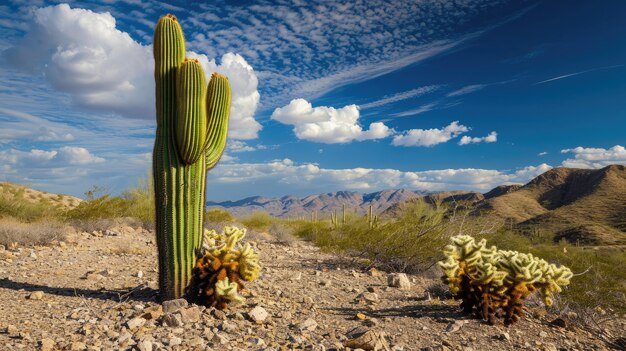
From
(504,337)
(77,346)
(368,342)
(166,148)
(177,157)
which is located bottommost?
(504,337)

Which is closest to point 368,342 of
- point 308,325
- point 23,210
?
point 308,325

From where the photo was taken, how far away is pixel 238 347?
4035mm

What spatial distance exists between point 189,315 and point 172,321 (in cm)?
22

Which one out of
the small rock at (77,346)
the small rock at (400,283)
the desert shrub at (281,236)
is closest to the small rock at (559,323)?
the small rock at (400,283)

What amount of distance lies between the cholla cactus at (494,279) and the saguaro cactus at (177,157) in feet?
9.67

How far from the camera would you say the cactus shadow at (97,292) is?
18.0 ft

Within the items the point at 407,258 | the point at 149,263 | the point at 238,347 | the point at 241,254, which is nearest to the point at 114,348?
the point at 238,347

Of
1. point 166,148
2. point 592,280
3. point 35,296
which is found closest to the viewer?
point 166,148

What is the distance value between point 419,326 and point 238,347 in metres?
2.15

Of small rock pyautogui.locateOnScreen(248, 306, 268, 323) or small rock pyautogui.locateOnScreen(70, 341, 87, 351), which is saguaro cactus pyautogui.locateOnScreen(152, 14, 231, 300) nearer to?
small rock pyautogui.locateOnScreen(248, 306, 268, 323)

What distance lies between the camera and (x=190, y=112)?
509 centimetres

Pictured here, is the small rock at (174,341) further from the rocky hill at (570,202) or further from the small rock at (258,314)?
the rocky hill at (570,202)

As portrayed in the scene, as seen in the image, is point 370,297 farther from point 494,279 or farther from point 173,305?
point 173,305

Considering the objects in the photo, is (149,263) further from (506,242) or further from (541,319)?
(506,242)
